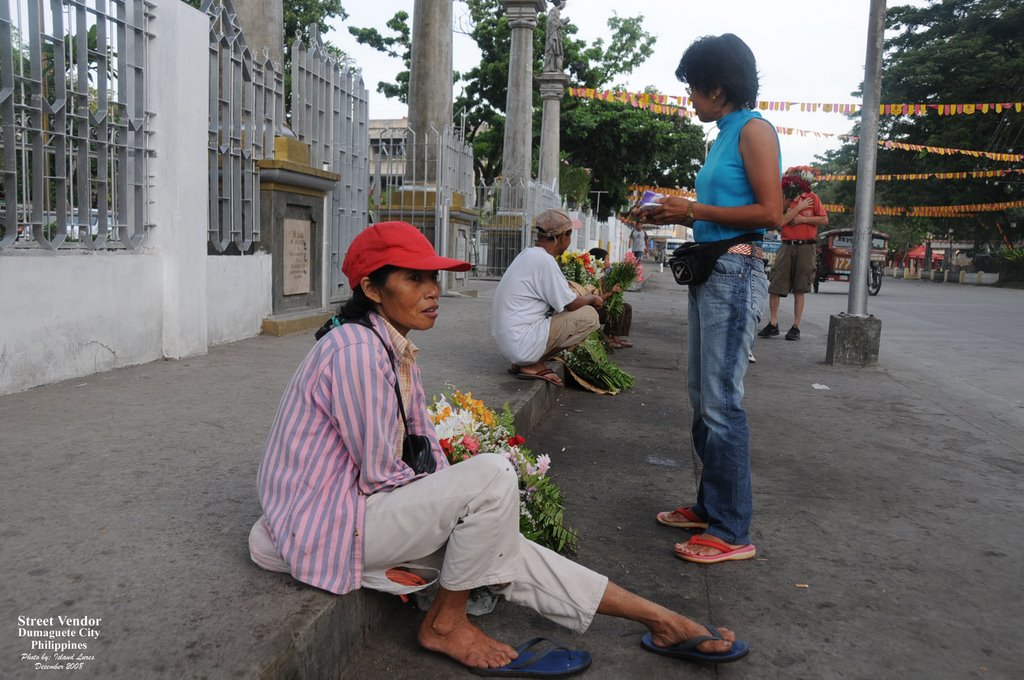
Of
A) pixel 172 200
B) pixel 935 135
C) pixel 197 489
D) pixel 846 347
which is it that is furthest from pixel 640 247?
pixel 197 489

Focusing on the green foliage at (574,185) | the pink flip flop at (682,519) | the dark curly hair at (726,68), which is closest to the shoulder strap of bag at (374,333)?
the pink flip flop at (682,519)

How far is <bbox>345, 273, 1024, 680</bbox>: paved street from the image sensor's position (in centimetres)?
247

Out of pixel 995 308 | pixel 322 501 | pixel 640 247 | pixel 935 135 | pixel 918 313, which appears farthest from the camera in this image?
pixel 640 247

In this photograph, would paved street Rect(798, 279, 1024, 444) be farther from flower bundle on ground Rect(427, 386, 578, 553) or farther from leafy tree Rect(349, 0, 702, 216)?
leafy tree Rect(349, 0, 702, 216)

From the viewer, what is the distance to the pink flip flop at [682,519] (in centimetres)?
347

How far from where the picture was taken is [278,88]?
734 cm

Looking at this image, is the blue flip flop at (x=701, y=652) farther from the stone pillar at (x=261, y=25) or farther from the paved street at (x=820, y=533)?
the stone pillar at (x=261, y=25)

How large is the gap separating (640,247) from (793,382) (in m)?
28.8

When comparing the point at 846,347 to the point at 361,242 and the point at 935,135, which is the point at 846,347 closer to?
the point at 361,242

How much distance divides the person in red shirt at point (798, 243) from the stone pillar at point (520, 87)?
924 cm

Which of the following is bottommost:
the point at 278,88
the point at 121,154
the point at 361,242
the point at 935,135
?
the point at 361,242

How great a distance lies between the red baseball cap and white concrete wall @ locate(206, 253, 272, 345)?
4.19m

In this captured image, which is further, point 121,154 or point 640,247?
point 640,247

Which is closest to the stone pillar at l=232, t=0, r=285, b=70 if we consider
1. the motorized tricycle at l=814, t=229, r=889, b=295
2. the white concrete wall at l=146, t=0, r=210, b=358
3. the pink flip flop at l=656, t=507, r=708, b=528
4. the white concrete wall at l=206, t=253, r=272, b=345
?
the white concrete wall at l=146, t=0, r=210, b=358
